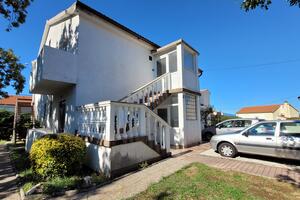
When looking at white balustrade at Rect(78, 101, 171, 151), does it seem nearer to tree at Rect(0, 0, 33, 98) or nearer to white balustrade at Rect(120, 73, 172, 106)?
white balustrade at Rect(120, 73, 172, 106)

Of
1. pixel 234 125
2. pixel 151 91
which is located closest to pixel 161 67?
pixel 151 91

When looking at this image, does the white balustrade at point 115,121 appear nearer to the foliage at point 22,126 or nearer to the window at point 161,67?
the window at point 161,67

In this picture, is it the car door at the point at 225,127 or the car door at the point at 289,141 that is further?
the car door at the point at 225,127

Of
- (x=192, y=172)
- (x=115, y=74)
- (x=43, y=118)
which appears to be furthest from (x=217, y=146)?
(x=43, y=118)

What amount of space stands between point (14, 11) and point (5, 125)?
14028mm

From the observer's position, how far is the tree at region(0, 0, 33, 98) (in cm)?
775

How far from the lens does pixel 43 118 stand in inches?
546

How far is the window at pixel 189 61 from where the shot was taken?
11.2m

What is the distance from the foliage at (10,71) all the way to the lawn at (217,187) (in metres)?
11.7

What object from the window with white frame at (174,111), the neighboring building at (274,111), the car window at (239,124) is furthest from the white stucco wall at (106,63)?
the neighboring building at (274,111)

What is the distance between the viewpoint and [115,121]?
5.75 m

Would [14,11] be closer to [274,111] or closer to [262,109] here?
[274,111]

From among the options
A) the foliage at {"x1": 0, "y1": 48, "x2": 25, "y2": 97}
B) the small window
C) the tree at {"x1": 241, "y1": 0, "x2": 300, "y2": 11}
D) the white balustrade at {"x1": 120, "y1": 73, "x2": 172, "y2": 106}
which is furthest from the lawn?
the foliage at {"x1": 0, "y1": 48, "x2": 25, "y2": 97}

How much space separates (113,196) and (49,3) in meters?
10.8
